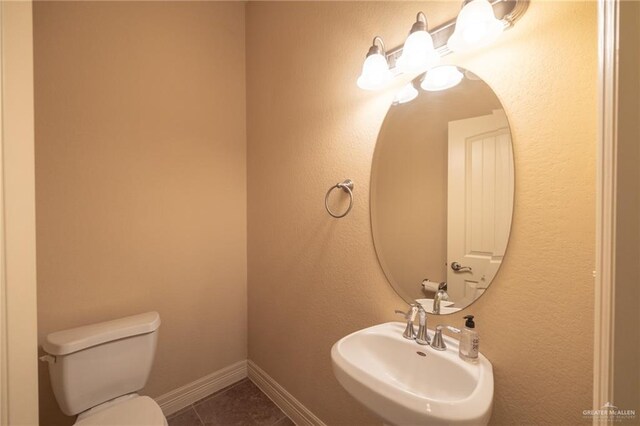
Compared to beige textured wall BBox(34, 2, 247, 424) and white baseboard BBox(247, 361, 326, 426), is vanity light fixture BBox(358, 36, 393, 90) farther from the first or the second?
white baseboard BBox(247, 361, 326, 426)

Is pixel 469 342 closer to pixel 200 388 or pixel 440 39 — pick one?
pixel 440 39

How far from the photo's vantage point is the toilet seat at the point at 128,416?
1.05 m

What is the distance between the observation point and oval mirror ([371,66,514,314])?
837 millimetres

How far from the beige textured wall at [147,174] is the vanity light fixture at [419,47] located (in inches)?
53.9

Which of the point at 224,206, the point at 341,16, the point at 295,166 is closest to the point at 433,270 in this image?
the point at 295,166

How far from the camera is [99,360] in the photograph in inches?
46.3

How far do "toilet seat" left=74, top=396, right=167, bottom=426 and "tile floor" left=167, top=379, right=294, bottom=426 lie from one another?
0.55m

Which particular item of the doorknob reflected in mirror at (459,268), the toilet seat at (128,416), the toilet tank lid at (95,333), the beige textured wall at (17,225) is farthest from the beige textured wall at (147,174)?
the doorknob reflected in mirror at (459,268)

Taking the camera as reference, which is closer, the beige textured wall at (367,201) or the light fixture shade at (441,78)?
the beige textured wall at (367,201)

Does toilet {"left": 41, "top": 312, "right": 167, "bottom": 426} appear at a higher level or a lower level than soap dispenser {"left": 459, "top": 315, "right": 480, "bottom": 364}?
lower

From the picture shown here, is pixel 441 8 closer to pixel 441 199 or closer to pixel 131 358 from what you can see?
pixel 441 199

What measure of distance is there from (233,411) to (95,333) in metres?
0.96

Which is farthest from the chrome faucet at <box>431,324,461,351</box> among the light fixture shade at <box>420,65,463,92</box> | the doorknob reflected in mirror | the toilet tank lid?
the toilet tank lid

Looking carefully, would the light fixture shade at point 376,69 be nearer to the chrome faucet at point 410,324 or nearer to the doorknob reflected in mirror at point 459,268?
the doorknob reflected in mirror at point 459,268
